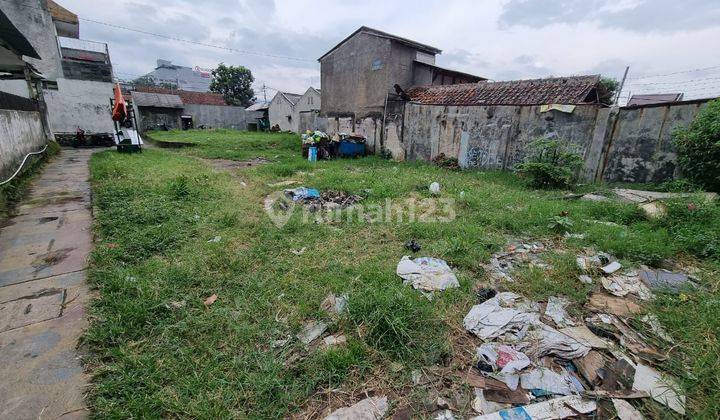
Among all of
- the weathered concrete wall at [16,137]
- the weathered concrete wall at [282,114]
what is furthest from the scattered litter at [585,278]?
the weathered concrete wall at [282,114]

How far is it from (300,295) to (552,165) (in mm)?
6541

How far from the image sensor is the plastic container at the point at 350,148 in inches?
468

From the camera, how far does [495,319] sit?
2.44 metres

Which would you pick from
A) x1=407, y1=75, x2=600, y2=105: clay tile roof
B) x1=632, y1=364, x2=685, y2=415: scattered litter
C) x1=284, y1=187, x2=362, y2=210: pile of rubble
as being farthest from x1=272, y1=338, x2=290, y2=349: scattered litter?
x1=407, y1=75, x2=600, y2=105: clay tile roof

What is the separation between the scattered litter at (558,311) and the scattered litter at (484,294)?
443 mm

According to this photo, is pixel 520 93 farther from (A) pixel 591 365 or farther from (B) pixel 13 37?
(B) pixel 13 37

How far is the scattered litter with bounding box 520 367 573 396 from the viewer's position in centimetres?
186

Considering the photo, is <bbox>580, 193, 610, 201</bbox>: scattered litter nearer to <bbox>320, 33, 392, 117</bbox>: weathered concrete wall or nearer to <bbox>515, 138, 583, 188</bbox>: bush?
<bbox>515, 138, 583, 188</bbox>: bush

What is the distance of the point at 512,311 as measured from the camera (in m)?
2.52

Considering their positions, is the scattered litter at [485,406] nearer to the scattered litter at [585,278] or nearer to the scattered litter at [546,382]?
the scattered litter at [546,382]

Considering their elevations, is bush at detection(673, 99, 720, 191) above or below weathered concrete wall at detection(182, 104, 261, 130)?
below

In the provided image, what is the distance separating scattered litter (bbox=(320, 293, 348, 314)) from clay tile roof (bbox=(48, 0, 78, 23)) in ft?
93.3

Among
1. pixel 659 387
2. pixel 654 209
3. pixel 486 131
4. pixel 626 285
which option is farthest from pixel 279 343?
pixel 486 131

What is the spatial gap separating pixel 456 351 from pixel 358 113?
1234cm
